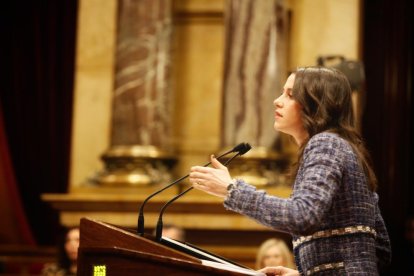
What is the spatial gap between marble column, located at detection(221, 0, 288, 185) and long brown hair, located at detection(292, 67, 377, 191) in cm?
378

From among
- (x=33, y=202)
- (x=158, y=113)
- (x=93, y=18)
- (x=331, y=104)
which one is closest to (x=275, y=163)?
(x=158, y=113)

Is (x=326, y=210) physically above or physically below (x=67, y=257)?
above

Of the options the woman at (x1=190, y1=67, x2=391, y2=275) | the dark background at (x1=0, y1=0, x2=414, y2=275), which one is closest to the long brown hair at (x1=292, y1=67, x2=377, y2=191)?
the woman at (x1=190, y1=67, x2=391, y2=275)

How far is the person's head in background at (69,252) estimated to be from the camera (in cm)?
553

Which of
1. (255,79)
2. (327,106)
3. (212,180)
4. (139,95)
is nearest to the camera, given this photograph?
(212,180)

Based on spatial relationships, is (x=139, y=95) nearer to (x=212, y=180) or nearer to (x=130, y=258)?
(x=212, y=180)

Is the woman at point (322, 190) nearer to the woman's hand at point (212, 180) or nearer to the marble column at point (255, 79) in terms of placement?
the woman's hand at point (212, 180)

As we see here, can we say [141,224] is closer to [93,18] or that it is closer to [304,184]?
[304,184]

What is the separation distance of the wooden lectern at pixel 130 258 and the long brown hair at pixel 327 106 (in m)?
0.48

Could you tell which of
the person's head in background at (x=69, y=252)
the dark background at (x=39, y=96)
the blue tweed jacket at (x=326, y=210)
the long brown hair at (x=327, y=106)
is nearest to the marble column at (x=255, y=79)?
the person's head in background at (x=69, y=252)

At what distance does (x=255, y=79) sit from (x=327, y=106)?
3.89 metres

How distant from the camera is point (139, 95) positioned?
6617mm

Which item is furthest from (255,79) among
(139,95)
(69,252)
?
(69,252)

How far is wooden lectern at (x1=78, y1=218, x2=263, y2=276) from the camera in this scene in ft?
7.67
